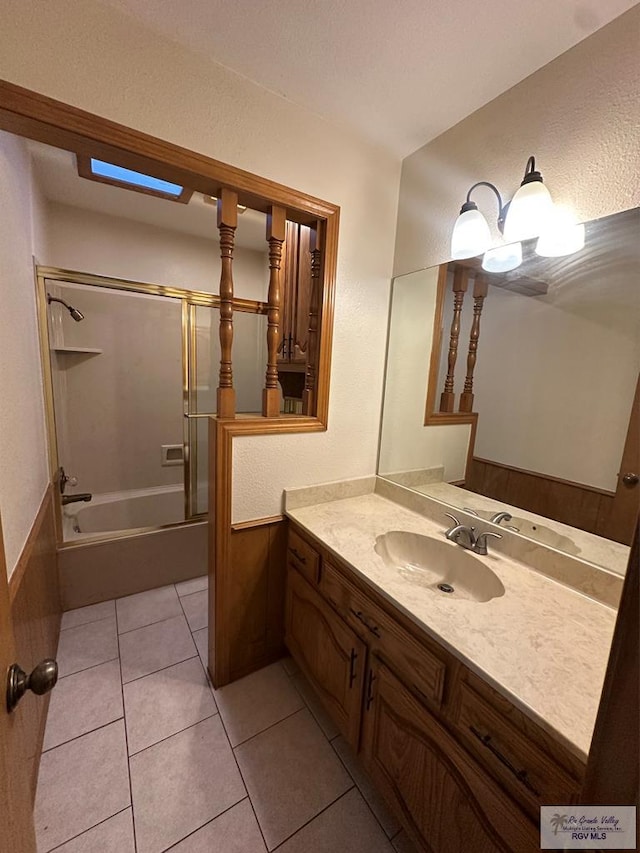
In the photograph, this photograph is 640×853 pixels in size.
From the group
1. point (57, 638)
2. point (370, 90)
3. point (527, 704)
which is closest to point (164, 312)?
point (370, 90)

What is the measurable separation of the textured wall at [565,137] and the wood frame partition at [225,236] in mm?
520

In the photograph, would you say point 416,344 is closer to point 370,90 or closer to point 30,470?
point 370,90

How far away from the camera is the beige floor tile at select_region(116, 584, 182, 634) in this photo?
6.18ft

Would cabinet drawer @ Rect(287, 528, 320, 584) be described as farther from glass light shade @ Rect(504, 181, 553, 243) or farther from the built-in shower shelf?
the built-in shower shelf

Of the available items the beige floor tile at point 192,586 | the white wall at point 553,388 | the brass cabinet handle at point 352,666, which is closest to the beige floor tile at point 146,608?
the beige floor tile at point 192,586

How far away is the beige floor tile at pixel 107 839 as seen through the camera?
997 millimetres

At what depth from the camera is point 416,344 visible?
1.63 metres

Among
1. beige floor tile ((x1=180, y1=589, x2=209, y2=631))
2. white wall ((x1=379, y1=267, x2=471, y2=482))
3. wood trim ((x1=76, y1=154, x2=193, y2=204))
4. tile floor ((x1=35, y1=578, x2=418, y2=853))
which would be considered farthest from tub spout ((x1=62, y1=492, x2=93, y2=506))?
white wall ((x1=379, y1=267, x2=471, y2=482))

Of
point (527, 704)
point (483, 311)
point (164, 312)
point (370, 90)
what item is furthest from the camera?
point (164, 312)

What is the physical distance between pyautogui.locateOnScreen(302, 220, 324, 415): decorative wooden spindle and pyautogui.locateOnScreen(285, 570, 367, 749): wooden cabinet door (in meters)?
0.80

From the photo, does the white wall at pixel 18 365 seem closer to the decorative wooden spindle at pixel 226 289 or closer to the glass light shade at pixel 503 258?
the decorative wooden spindle at pixel 226 289

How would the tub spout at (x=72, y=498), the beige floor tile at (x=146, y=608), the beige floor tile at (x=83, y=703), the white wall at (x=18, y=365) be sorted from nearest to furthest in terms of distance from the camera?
the white wall at (x=18, y=365), the beige floor tile at (x=83, y=703), the beige floor tile at (x=146, y=608), the tub spout at (x=72, y=498)

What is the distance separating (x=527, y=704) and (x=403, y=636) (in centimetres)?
34

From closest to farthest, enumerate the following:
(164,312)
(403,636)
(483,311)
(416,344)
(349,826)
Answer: (403,636)
(349,826)
(483,311)
(416,344)
(164,312)
